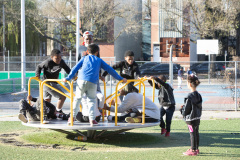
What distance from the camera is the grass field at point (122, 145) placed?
8094 mm

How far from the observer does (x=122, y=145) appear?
30.8 feet

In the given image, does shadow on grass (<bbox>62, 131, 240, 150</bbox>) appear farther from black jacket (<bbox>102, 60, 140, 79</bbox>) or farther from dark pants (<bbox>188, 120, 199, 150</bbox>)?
black jacket (<bbox>102, 60, 140, 79</bbox>)

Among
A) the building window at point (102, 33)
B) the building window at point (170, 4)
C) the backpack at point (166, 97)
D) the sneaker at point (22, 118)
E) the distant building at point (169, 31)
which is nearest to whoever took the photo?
the sneaker at point (22, 118)

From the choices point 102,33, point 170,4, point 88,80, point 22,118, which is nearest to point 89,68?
point 88,80

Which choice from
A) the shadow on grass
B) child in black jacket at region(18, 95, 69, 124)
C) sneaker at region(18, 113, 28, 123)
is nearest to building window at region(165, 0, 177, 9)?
the shadow on grass

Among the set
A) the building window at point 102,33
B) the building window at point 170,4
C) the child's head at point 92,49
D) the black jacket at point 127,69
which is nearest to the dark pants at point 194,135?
the child's head at point 92,49

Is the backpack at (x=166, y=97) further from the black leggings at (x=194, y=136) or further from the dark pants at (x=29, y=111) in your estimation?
the dark pants at (x=29, y=111)

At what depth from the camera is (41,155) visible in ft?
26.5

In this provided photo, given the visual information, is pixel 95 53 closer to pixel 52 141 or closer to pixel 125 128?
pixel 125 128

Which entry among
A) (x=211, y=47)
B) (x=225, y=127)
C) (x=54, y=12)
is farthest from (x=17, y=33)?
(x=225, y=127)

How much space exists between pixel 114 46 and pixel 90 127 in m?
46.9

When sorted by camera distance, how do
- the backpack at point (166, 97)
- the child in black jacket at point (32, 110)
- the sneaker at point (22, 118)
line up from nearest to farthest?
the sneaker at point (22, 118) → the child in black jacket at point (32, 110) → the backpack at point (166, 97)

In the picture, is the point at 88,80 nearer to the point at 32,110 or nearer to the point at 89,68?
the point at 89,68

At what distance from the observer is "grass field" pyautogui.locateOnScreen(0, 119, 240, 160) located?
319 inches
